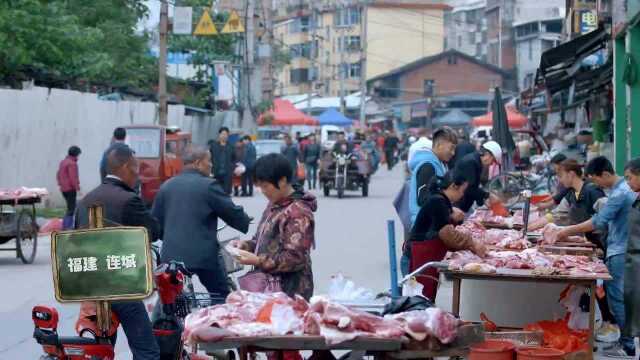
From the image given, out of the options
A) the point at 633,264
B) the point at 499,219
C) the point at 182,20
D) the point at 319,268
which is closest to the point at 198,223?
the point at 633,264

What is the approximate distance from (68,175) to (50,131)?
260 inches

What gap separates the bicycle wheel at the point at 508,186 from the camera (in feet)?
74.6

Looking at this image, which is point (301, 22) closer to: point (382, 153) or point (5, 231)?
point (382, 153)

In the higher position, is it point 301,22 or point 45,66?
point 301,22

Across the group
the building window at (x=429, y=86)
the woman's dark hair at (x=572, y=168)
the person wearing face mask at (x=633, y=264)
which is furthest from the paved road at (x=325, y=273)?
the building window at (x=429, y=86)

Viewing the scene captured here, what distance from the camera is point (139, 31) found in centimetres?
4422

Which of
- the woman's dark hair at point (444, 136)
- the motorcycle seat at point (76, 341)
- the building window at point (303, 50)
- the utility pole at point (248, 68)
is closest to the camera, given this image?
the motorcycle seat at point (76, 341)

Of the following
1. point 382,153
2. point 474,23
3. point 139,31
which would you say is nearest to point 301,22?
point 474,23

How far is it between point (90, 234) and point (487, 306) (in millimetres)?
4787

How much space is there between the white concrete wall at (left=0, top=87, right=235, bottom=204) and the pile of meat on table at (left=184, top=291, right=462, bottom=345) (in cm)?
2011

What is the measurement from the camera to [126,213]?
8742mm

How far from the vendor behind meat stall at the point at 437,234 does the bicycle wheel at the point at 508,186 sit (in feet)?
36.1

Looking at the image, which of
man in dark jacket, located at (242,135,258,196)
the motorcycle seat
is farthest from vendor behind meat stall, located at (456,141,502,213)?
man in dark jacket, located at (242,135,258,196)

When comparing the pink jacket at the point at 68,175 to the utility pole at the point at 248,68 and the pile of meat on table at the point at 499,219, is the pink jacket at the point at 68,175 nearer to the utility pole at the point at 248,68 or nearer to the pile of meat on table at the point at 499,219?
the pile of meat on table at the point at 499,219
